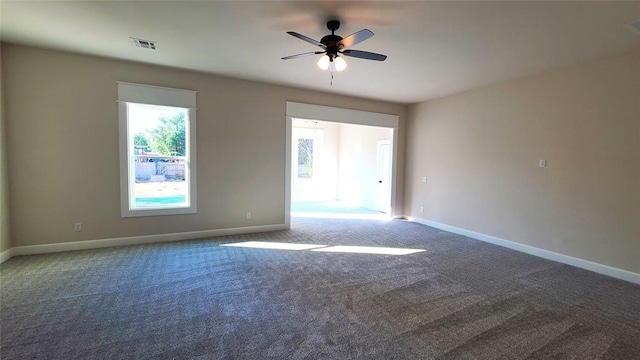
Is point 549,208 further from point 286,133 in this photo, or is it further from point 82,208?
point 82,208

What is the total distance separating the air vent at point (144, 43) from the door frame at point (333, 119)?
2451 mm

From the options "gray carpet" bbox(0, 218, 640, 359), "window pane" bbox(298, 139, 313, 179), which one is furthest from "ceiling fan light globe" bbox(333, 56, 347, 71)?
"window pane" bbox(298, 139, 313, 179)

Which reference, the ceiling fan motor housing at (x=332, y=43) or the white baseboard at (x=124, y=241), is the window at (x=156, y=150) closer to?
the white baseboard at (x=124, y=241)

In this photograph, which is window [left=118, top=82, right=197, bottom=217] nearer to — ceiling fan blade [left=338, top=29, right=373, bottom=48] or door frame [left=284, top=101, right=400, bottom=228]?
door frame [left=284, top=101, right=400, bottom=228]

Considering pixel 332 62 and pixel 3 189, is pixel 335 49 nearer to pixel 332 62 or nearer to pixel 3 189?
pixel 332 62

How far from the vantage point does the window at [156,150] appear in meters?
4.42

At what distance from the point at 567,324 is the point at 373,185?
6.02 m

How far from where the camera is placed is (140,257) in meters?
3.95

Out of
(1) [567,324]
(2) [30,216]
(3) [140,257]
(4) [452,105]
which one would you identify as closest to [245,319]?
(3) [140,257]

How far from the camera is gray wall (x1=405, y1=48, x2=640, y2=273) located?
3607 mm

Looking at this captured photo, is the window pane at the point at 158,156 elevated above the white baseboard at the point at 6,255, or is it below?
above

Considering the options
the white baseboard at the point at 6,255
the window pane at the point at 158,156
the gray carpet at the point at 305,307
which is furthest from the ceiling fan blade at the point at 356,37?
the white baseboard at the point at 6,255

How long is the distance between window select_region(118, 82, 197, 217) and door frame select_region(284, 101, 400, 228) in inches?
67.5

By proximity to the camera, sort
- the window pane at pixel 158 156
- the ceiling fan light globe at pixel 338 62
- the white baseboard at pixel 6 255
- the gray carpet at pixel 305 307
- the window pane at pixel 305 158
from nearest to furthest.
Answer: the gray carpet at pixel 305 307, the ceiling fan light globe at pixel 338 62, the white baseboard at pixel 6 255, the window pane at pixel 158 156, the window pane at pixel 305 158
